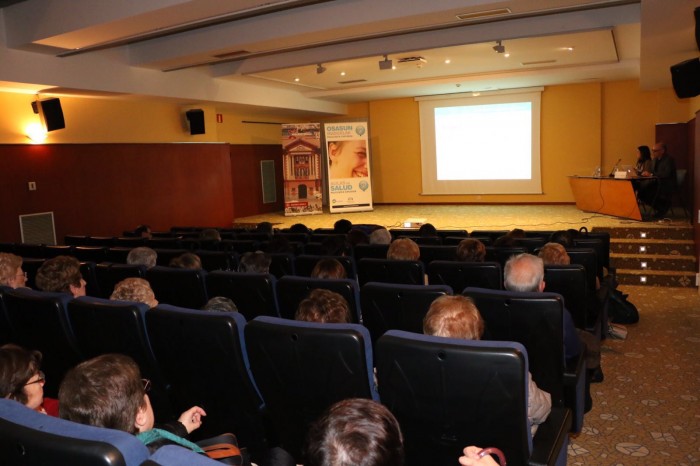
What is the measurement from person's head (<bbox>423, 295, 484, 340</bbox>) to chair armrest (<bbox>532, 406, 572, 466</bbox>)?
1.32ft

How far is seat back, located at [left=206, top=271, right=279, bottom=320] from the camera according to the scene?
3520 mm

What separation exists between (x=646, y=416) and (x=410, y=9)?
4.69 metres

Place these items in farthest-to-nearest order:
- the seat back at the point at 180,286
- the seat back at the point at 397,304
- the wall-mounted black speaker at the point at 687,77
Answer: the wall-mounted black speaker at the point at 687,77 → the seat back at the point at 180,286 → the seat back at the point at 397,304

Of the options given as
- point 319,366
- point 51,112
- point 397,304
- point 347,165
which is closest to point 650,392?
point 397,304

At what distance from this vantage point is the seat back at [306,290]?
321 cm

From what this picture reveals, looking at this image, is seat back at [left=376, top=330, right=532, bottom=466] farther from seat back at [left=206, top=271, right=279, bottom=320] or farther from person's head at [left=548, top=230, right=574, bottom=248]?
person's head at [left=548, top=230, right=574, bottom=248]

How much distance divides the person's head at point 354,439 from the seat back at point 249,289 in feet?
7.89

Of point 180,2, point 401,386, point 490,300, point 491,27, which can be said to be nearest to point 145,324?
point 401,386

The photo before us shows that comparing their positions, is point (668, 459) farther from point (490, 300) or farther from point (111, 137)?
point (111, 137)

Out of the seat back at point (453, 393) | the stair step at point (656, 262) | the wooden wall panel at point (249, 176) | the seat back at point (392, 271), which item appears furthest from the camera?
the wooden wall panel at point (249, 176)

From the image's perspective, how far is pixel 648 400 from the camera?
12.3 feet

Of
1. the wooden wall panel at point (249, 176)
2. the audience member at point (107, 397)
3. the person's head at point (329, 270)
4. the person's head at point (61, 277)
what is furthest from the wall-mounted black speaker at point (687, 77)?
the wooden wall panel at point (249, 176)

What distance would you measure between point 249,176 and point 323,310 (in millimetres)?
12650

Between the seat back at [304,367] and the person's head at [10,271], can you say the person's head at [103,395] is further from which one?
the person's head at [10,271]
